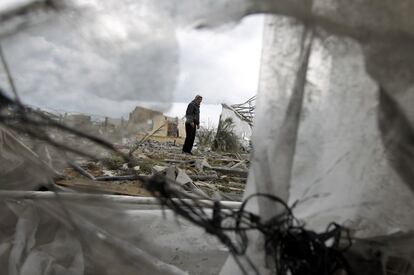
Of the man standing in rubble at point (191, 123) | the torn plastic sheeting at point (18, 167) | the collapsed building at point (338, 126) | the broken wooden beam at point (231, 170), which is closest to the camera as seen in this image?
the collapsed building at point (338, 126)

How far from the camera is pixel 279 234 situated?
2.71 feet

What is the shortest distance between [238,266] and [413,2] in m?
0.67

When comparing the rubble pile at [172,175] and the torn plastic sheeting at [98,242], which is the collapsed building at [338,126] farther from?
the rubble pile at [172,175]

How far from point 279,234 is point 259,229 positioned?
42 millimetres

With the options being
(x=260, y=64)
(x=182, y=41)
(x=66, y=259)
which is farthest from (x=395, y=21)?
(x=66, y=259)

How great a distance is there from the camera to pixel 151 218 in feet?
4.32

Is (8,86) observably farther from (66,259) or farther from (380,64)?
(380,64)

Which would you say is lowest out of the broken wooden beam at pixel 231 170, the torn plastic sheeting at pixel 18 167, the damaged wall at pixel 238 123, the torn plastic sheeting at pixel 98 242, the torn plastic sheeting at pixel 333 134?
the broken wooden beam at pixel 231 170

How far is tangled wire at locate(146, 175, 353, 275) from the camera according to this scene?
0.80m

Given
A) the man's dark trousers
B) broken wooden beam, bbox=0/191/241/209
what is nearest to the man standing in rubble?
the man's dark trousers

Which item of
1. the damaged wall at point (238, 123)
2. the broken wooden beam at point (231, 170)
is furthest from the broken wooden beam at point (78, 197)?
the damaged wall at point (238, 123)

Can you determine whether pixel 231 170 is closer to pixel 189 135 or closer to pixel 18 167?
pixel 189 135

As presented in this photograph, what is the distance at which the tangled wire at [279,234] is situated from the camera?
80cm

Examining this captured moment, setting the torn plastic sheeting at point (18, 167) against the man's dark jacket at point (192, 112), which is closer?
the torn plastic sheeting at point (18, 167)
